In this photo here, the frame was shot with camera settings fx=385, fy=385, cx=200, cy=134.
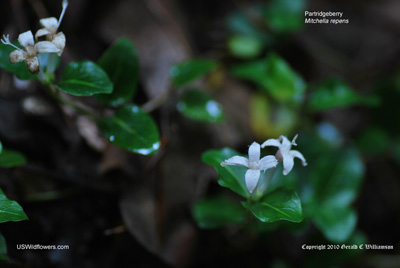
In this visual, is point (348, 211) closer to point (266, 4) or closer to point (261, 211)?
point (261, 211)

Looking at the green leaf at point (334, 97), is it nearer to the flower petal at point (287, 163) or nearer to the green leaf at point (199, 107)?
the green leaf at point (199, 107)

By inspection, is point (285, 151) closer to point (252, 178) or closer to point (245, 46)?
point (252, 178)

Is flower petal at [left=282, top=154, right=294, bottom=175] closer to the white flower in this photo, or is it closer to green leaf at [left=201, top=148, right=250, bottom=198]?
green leaf at [left=201, top=148, right=250, bottom=198]

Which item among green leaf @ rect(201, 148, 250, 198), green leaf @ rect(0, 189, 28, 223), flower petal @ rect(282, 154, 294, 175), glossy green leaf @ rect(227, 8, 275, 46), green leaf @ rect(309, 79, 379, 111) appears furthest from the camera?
glossy green leaf @ rect(227, 8, 275, 46)

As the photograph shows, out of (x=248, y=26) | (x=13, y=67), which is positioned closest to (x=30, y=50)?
(x=13, y=67)

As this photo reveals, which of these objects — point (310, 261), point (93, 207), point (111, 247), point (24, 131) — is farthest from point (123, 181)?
point (310, 261)

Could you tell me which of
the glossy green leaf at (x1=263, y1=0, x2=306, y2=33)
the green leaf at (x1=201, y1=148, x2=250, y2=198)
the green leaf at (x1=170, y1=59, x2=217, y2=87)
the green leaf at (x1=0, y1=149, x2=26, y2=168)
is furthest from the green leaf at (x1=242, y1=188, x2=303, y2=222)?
the glossy green leaf at (x1=263, y1=0, x2=306, y2=33)

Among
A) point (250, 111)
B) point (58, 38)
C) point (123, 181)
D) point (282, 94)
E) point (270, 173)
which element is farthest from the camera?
point (250, 111)
